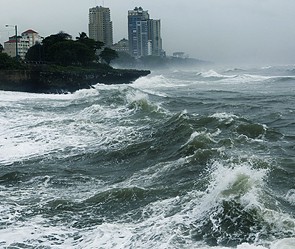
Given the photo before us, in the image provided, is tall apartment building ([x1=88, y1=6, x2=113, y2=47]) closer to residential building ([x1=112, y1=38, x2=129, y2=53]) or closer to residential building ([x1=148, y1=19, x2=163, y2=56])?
residential building ([x1=148, y1=19, x2=163, y2=56])

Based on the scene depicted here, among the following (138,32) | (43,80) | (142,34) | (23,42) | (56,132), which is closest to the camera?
(56,132)

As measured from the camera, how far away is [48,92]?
36312 mm

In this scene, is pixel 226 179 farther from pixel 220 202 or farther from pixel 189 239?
pixel 189 239

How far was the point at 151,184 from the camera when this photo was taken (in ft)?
28.9

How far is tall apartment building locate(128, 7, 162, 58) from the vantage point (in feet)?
436

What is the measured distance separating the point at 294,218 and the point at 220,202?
1173mm

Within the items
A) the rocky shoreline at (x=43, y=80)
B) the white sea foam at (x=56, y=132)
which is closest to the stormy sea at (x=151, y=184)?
the white sea foam at (x=56, y=132)

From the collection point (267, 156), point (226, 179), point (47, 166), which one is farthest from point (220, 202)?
point (47, 166)

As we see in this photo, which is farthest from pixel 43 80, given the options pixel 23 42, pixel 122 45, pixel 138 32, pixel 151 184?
pixel 122 45

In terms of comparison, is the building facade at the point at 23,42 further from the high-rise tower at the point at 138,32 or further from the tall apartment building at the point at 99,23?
the high-rise tower at the point at 138,32

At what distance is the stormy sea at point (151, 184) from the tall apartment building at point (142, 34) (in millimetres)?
119719

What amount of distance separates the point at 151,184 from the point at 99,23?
109 m

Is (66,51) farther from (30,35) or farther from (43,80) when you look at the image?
(30,35)

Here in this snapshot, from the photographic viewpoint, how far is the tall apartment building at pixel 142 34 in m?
133
